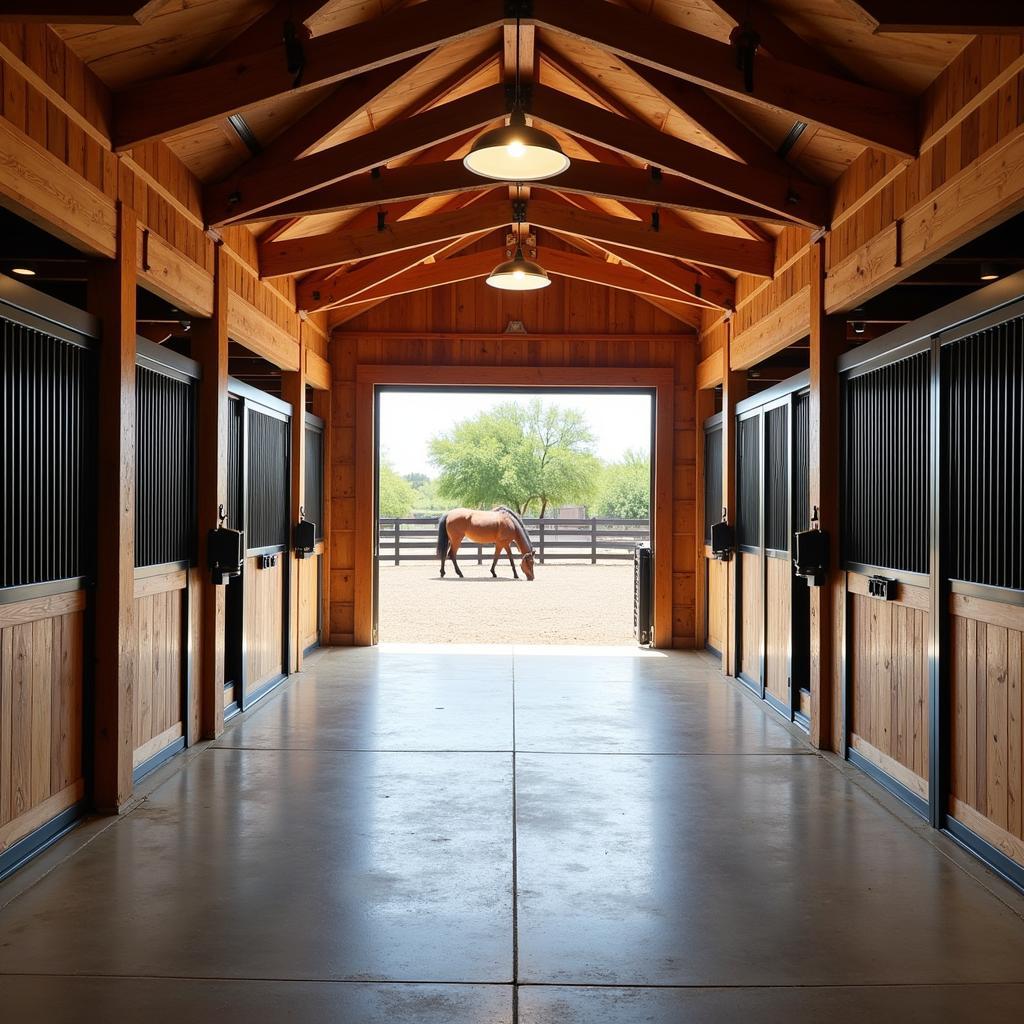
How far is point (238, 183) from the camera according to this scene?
5.13 metres

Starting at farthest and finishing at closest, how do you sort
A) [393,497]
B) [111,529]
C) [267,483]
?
[393,497], [267,483], [111,529]

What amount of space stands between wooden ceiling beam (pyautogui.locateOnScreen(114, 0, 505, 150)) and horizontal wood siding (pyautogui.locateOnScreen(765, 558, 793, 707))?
11.9 ft

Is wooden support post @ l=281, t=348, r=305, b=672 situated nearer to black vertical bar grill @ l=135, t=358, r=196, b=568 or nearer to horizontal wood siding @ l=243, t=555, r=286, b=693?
horizontal wood siding @ l=243, t=555, r=286, b=693

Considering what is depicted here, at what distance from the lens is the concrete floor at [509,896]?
248 cm

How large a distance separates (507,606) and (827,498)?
7.93m

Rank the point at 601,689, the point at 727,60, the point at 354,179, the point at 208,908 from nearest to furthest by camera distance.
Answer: the point at 208,908
the point at 727,60
the point at 354,179
the point at 601,689

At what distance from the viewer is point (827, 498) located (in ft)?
17.1

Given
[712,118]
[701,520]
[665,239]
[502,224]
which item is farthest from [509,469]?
[712,118]

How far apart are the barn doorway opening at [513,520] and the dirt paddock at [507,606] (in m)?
0.02

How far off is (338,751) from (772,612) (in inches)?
119

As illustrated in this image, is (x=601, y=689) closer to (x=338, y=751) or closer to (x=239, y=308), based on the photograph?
(x=338, y=751)

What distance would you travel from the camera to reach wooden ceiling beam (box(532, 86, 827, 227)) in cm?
484

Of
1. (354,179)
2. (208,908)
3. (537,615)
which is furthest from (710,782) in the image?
(537,615)

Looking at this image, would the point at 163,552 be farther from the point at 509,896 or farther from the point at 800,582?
the point at 800,582
